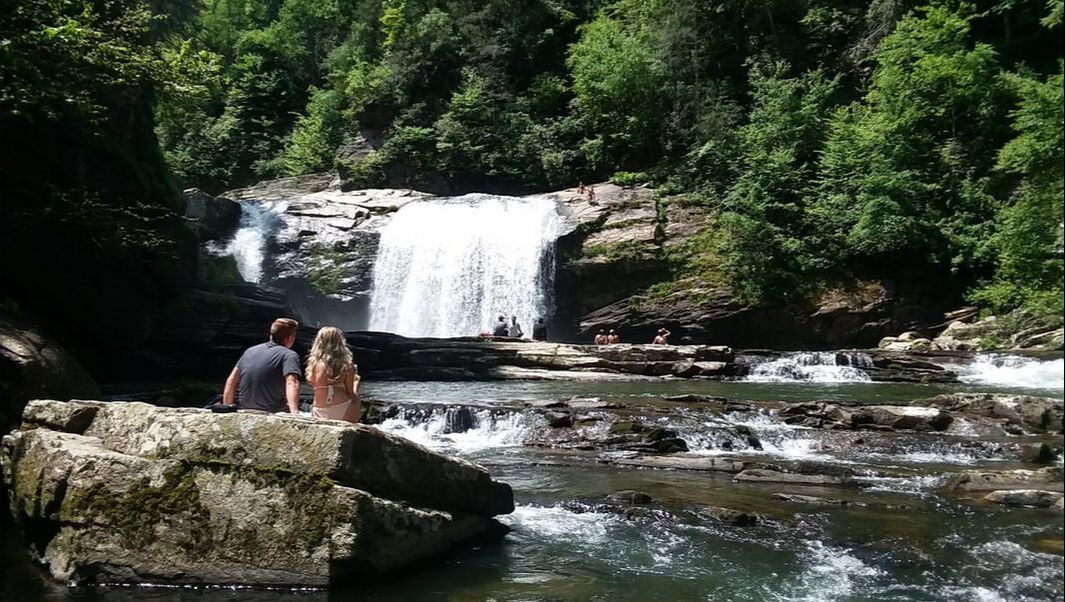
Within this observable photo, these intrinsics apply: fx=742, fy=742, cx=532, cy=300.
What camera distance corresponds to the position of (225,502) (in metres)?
5.62

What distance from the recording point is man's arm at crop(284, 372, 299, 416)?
6.20 metres

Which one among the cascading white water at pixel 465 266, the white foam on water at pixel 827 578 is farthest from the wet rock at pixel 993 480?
the cascading white water at pixel 465 266

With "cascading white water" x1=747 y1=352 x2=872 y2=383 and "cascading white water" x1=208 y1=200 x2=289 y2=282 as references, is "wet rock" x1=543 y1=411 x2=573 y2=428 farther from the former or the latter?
"cascading white water" x1=208 y1=200 x2=289 y2=282

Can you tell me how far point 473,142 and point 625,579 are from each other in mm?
35097

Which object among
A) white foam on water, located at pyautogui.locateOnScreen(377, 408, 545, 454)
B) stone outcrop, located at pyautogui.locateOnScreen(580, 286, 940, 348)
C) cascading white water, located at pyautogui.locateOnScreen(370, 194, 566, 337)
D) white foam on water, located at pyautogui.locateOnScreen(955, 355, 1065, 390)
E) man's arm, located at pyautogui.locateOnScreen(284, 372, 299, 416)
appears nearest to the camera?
man's arm, located at pyautogui.locateOnScreen(284, 372, 299, 416)

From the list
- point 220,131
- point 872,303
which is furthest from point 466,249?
point 220,131

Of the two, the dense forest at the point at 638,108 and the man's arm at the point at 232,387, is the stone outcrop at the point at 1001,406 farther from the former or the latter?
the man's arm at the point at 232,387

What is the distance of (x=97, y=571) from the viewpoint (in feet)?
18.5

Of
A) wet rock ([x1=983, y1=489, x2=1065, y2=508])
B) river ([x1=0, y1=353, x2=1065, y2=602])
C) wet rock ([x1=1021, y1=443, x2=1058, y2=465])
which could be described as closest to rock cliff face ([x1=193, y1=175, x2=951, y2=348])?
river ([x1=0, y1=353, x2=1065, y2=602])

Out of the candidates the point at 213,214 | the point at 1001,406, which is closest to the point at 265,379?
the point at 1001,406

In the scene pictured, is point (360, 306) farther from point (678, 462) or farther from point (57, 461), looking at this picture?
point (57, 461)

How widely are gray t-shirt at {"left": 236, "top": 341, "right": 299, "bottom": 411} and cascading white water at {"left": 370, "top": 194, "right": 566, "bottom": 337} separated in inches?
856

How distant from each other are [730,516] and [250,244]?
93.1 ft

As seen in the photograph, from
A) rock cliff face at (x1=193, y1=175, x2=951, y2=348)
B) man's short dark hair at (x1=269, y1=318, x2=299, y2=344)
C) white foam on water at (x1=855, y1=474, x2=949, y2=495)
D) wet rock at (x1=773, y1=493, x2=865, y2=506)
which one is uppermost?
rock cliff face at (x1=193, y1=175, x2=951, y2=348)
